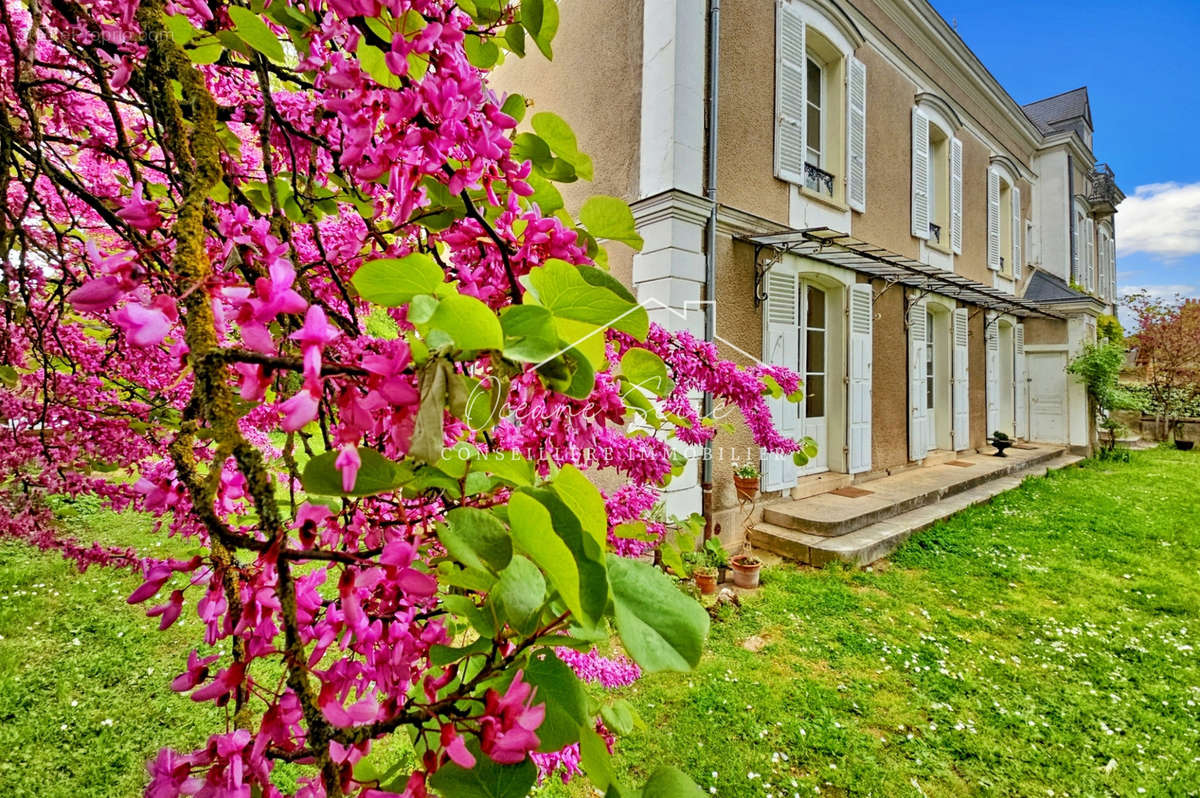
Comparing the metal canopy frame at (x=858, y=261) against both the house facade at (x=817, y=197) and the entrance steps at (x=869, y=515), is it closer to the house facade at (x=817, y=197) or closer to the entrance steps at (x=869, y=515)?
the house facade at (x=817, y=197)

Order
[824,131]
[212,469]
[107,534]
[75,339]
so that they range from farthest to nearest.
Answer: [824,131]
[107,534]
[75,339]
[212,469]

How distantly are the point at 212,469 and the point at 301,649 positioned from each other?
137 mm

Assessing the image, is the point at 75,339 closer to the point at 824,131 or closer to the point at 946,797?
the point at 946,797

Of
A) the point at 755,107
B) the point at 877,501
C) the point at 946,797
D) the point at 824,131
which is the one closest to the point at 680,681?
the point at 946,797

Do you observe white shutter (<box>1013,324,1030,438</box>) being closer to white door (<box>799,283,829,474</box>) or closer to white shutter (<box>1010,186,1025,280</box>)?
white shutter (<box>1010,186,1025,280</box>)

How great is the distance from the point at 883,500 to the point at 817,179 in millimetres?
3628

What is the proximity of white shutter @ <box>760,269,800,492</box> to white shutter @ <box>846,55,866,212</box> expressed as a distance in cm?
165

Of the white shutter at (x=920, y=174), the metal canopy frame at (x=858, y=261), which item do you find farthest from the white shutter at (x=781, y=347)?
the white shutter at (x=920, y=174)

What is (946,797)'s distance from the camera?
2.24 m

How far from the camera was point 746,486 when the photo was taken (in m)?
4.80

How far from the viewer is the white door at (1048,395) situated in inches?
425

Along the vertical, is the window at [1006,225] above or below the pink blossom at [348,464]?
above

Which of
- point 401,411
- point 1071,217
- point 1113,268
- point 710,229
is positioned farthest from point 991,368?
point 401,411

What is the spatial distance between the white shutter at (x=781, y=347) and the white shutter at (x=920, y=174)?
3206 mm
